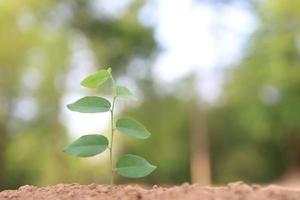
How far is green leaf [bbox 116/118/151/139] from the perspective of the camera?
174cm

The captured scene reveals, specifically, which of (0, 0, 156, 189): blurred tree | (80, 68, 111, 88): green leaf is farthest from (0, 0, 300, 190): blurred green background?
(80, 68, 111, 88): green leaf

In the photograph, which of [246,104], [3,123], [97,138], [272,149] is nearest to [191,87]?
[246,104]

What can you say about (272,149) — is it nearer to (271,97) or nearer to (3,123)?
(271,97)

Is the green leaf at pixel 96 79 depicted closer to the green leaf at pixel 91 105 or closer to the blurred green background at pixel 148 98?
the green leaf at pixel 91 105

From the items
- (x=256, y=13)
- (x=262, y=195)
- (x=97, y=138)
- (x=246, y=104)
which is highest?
(x=256, y=13)

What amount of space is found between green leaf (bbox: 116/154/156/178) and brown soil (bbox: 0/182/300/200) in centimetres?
5

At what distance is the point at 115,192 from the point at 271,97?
77.7ft

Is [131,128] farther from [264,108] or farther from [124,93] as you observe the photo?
[264,108]

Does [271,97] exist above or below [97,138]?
above

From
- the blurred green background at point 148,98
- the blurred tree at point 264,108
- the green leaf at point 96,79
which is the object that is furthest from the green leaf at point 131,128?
the blurred tree at point 264,108

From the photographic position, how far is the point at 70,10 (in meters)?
24.2

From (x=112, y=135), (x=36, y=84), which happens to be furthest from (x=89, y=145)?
(x=36, y=84)

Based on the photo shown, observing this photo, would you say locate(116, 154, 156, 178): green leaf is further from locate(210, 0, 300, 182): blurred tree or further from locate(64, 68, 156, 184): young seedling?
locate(210, 0, 300, 182): blurred tree

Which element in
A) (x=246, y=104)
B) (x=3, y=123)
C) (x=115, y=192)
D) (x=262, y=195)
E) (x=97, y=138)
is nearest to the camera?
(x=262, y=195)
